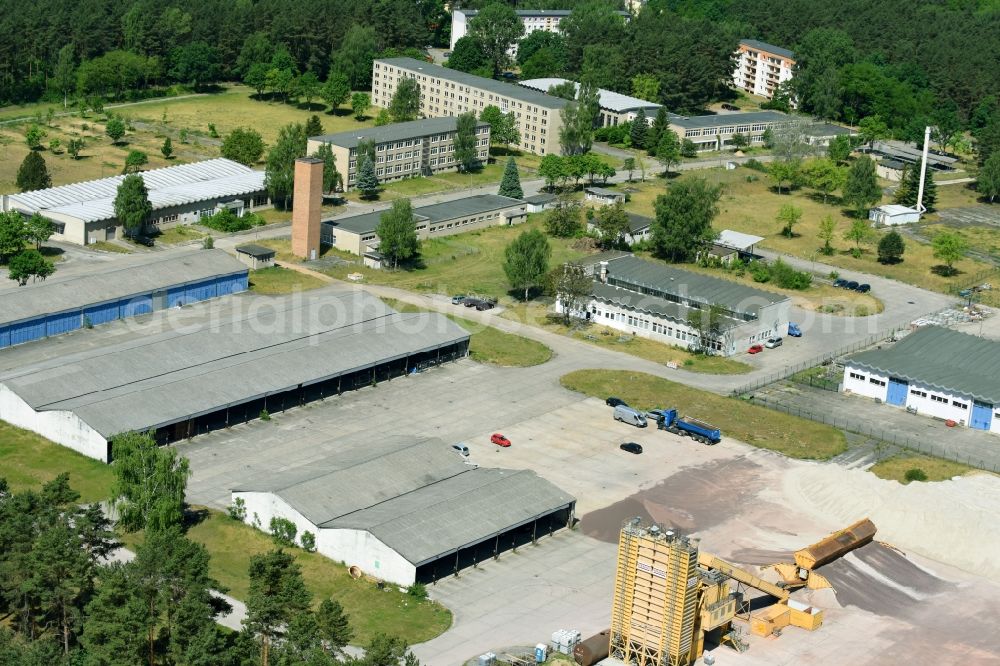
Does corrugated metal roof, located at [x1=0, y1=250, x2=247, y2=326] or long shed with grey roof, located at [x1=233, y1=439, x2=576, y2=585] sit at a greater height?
corrugated metal roof, located at [x1=0, y1=250, x2=247, y2=326]

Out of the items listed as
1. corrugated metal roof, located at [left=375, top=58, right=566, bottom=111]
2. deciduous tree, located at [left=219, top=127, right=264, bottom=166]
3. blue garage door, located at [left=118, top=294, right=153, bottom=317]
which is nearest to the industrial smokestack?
blue garage door, located at [left=118, top=294, right=153, bottom=317]

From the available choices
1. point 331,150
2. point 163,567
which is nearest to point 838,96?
point 331,150

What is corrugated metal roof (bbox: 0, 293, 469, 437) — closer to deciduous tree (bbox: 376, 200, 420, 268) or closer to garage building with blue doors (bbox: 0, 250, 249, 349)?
garage building with blue doors (bbox: 0, 250, 249, 349)

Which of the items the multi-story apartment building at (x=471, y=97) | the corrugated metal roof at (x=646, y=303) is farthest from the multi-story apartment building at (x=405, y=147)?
the corrugated metal roof at (x=646, y=303)

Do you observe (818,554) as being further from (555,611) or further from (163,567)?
(163,567)

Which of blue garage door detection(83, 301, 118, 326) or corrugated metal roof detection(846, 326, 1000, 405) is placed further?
blue garage door detection(83, 301, 118, 326)

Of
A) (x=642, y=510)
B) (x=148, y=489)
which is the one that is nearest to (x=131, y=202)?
(x=148, y=489)

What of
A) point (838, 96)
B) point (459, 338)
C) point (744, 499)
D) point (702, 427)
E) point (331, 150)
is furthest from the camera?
point (838, 96)
